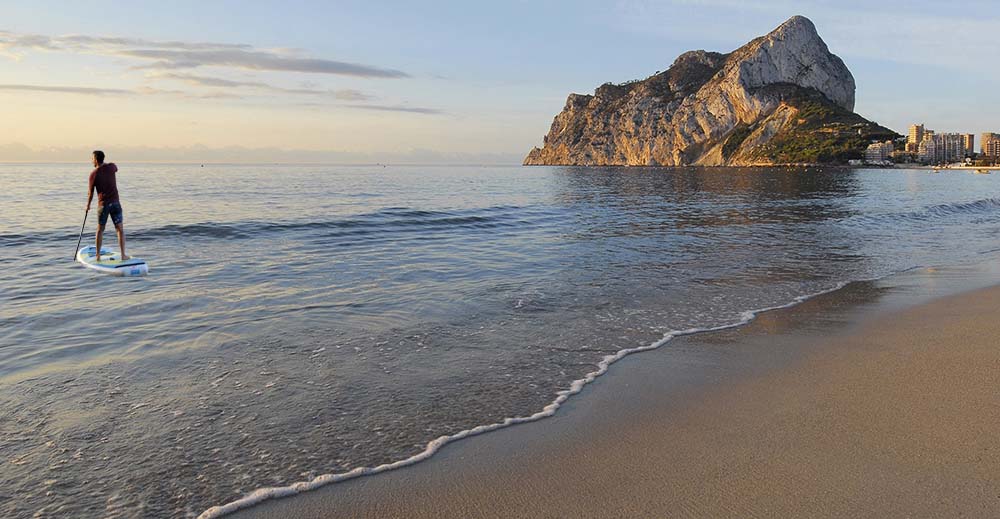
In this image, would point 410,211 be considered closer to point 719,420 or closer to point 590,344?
point 590,344

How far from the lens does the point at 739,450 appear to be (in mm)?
4438

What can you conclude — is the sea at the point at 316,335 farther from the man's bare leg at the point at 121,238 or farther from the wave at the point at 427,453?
the man's bare leg at the point at 121,238

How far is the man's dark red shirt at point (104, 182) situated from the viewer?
1474 centimetres

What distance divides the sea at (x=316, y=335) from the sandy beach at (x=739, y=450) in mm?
454

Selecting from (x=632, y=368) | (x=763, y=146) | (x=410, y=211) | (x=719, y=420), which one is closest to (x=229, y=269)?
(x=632, y=368)

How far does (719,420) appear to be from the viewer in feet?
16.6

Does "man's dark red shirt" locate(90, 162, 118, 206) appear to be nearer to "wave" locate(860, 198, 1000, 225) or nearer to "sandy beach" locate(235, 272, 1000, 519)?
"sandy beach" locate(235, 272, 1000, 519)

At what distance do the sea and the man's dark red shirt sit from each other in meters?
1.77

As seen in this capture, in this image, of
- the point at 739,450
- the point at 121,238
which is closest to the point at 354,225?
the point at 121,238

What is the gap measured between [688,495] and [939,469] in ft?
5.62

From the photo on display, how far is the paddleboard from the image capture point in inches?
512

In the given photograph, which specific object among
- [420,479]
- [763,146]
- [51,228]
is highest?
[763,146]

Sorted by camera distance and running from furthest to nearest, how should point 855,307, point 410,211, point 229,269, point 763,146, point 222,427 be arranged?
point 763,146
point 410,211
point 229,269
point 855,307
point 222,427

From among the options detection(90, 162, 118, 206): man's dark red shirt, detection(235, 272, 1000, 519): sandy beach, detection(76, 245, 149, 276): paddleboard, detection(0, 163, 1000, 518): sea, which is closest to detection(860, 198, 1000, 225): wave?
detection(0, 163, 1000, 518): sea
